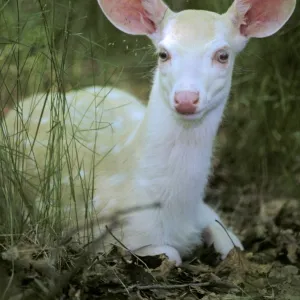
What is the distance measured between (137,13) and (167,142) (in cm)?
53

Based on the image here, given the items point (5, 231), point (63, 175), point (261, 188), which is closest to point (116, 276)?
point (5, 231)

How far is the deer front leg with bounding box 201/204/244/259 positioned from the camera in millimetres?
4180

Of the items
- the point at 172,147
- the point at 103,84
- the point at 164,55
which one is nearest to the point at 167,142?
the point at 172,147

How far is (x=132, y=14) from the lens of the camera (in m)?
3.97

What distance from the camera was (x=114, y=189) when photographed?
401 centimetres

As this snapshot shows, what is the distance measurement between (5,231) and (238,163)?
1.74m

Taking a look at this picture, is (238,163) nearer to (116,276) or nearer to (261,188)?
(261,188)

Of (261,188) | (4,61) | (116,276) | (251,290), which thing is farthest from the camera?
(261,188)

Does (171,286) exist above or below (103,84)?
below

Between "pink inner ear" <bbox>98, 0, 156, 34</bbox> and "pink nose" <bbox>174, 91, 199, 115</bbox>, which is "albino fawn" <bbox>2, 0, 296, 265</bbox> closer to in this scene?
"pink inner ear" <bbox>98, 0, 156, 34</bbox>

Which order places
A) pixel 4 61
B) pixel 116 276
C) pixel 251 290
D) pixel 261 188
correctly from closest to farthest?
pixel 116 276 → pixel 251 290 → pixel 4 61 → pixel 261 188

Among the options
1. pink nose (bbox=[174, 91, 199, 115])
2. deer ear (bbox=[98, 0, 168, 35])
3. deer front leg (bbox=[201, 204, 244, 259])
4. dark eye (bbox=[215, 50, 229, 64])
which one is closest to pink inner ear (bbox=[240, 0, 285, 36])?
dark eye (bbox=[215, 50, 229, 64])

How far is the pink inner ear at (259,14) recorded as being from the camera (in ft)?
13.0

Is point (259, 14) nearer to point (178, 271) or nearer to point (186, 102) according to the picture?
point (186, 102)
